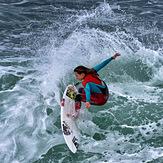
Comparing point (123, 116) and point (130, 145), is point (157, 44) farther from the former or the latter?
point (130, 145)

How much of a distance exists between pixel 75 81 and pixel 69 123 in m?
2.12

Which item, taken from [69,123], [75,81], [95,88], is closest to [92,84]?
[95,88]

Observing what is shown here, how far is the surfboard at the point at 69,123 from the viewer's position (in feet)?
13.0

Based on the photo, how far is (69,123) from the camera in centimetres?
432

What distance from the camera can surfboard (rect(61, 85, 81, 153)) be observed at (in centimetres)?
395

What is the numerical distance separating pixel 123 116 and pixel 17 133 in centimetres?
263

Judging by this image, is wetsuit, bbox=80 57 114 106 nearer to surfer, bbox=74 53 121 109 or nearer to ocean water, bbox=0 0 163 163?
surfer, bbox=74 53 121 109

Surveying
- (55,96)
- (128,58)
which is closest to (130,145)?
(55,96)

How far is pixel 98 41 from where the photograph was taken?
7906 mm

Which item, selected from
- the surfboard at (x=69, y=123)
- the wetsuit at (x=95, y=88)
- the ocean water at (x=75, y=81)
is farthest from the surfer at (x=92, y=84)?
the ocean water at (x=75, y=81)

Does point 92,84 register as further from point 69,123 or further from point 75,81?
point 75,81

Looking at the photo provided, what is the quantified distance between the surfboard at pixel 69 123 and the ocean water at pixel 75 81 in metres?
0.18

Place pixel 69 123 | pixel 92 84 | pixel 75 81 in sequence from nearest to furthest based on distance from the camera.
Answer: pixel 92 84 < pixel 69 123 < pixel 75 81

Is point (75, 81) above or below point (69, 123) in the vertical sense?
above
